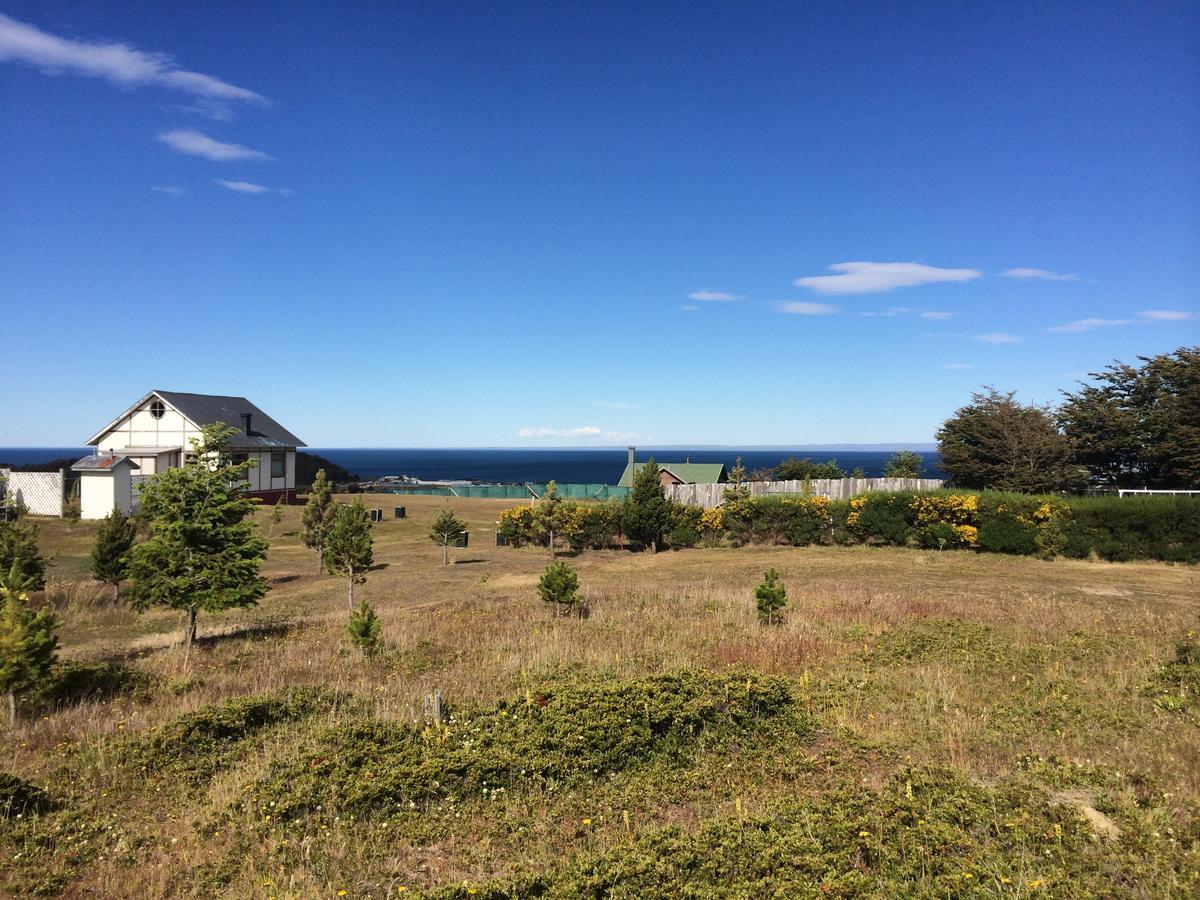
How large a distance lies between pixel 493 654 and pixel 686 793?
6119mm

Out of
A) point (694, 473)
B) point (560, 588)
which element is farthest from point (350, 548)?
point (694, 473)

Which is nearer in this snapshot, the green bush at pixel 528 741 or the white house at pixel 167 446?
the green bush at pixel 528 741

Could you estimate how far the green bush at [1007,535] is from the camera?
2520cm

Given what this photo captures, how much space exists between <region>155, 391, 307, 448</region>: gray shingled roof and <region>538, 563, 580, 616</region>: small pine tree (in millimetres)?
32008

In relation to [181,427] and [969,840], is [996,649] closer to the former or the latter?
[969,840]

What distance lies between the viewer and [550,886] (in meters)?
4.73

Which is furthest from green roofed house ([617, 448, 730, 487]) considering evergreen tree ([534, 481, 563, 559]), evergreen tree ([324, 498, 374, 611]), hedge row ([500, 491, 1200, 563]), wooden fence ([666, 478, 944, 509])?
evergreen tree ([324, 498, 374, 611])

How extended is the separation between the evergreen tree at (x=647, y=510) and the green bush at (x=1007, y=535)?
12988 millimetres

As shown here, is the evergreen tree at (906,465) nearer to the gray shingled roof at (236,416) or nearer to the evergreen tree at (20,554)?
the gray shingled roof at (236,416)

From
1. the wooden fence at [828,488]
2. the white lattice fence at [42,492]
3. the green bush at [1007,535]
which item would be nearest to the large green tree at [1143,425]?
the wooden fence at [828,488]

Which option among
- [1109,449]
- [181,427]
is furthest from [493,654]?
[1109,449]

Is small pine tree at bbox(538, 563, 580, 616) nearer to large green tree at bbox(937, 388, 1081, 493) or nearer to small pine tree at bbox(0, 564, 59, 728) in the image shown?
small pine tree at bbox(0, 564, 59, 728)

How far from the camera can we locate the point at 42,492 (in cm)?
3462

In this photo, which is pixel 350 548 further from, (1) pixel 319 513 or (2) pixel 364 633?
(1) pixel 319 513
